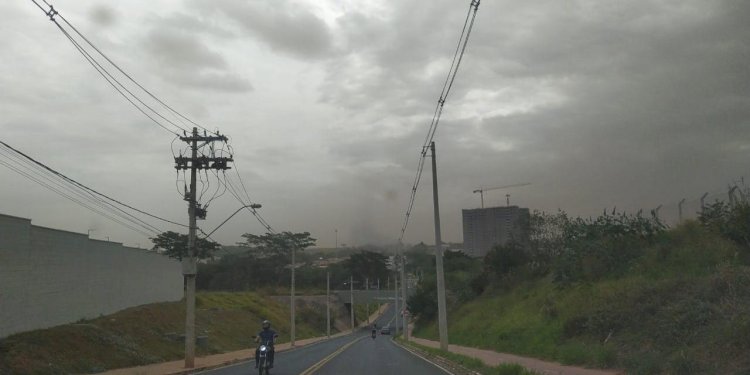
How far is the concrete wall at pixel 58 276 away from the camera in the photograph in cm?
2212

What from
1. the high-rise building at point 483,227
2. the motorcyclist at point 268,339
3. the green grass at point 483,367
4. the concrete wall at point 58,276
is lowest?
the green grass at point 483,367

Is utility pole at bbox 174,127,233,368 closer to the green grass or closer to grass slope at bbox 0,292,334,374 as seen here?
grass slope at bbox 0,292,334,374

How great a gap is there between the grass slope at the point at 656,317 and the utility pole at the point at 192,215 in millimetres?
14527

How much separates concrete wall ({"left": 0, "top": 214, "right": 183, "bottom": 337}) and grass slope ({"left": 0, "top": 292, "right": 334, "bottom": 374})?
25.0 inches

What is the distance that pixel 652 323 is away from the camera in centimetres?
1880

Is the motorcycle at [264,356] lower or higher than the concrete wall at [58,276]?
lower

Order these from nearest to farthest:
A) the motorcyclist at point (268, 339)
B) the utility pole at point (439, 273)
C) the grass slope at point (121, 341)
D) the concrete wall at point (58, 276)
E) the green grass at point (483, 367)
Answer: the green grass at point (483, 367)
the motorcyclist at point (268, 339)
the grass slope at point (121, 341)
the concrete wall at point (58, 276)
the utility pole at point (439, 273)

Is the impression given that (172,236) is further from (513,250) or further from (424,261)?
(513,250)

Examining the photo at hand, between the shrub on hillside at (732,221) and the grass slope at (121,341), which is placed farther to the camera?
the shrub on hillside at (732,221)

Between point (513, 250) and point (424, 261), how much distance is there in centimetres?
1172

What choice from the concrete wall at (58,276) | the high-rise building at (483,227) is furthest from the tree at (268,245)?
the concrete wall at (58,276)

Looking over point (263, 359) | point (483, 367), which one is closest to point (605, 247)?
point (483, 367)

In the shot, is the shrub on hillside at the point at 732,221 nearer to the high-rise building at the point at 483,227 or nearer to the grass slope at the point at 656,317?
the grass slope at the point at 656,317

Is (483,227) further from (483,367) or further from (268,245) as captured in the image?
(483,367)
